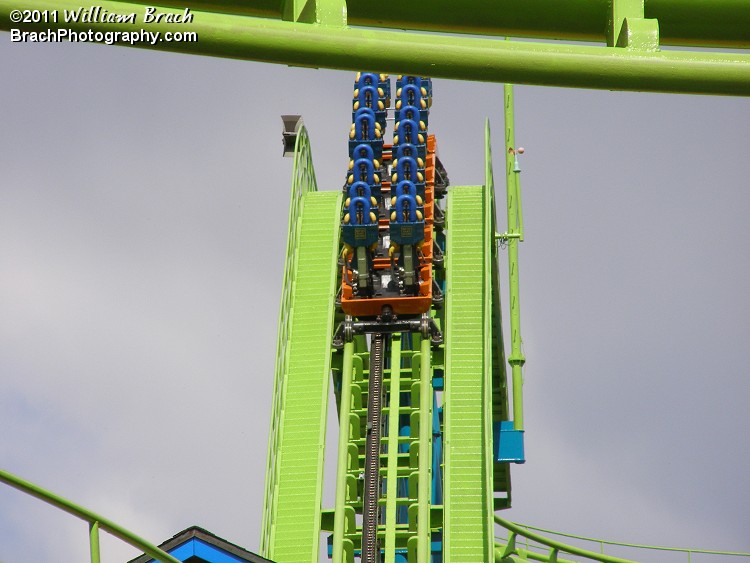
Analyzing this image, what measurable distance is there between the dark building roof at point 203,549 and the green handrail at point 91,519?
107 inches

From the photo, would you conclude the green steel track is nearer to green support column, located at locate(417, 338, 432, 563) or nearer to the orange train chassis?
green support column, located at locate(417, 338, 432, 563)

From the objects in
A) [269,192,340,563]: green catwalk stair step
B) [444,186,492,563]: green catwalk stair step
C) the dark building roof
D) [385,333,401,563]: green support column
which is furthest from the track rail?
the dark building roof

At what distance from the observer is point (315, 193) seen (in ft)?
55.2

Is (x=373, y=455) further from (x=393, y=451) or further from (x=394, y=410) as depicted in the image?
(x=394, y=410)

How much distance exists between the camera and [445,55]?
4.16 m

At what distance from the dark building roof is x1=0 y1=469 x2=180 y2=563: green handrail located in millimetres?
2718

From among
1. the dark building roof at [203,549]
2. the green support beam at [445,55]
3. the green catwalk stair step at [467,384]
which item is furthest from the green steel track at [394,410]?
the green support beam at [445,55]

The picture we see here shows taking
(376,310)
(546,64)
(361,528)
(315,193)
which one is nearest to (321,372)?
(376,310)

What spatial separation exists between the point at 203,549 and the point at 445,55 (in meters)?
4.59

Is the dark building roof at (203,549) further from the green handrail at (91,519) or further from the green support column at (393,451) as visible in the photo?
the green support column at (393,451)

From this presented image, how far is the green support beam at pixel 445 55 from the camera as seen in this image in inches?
160

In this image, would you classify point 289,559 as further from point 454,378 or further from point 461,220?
point 461,220

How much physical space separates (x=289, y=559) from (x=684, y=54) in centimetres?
971

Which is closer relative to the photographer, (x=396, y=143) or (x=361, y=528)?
(x=361, y=528)
